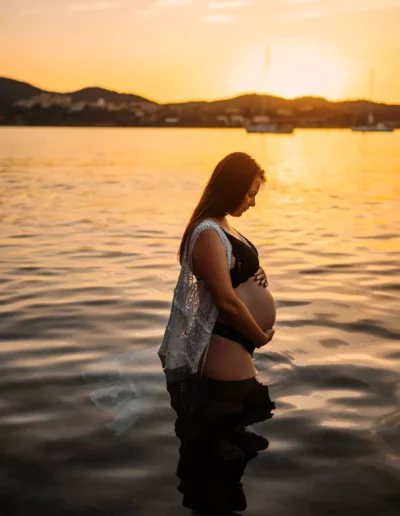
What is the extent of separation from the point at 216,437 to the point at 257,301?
3.68ft

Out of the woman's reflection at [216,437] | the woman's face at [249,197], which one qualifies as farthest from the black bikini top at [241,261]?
the woman's reflection at [216,437]

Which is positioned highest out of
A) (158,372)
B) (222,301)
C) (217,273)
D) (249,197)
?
(249,197)

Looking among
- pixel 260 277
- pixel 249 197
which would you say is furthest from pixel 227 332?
pixel 249 197

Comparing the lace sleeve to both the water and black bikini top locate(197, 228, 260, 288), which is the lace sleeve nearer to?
black bikini top locate(197, 228, 260, 288)

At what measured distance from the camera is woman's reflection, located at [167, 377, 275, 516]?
14.0ft

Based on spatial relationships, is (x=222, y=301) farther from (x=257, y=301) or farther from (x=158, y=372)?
(x=158, y=372)

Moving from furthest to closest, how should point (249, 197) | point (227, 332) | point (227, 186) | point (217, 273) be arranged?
1. point (227, 332)
2. point (249, 197)
3. point (227, 186)
4. point (217, 273)

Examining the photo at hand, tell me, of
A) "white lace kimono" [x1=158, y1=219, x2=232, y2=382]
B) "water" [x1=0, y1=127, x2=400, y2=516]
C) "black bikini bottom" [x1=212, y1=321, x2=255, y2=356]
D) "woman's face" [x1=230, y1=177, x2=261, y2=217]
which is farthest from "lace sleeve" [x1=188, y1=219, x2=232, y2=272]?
"water" [x1=0, y1=127, x2=400, y2=516]

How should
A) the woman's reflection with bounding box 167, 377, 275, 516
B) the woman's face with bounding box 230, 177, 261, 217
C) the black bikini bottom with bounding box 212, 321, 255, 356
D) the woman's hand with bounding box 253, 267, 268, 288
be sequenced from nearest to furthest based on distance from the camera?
the woman's reflection with bounding box 167, 377, 275, 516 → the woman's face with bounding box 230, 177, 261, 217 → the black bikini bottom with bounding box 212, 321, 255, 356 → the woman's hand with bounding box 253, 267, 268, 288

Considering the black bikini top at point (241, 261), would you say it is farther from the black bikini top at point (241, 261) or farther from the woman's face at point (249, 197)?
the woman's face at point (249, 197)

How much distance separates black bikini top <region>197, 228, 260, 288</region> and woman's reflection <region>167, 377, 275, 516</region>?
2.77 feet

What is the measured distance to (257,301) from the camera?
5547 millimetres

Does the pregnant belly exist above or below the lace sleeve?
below

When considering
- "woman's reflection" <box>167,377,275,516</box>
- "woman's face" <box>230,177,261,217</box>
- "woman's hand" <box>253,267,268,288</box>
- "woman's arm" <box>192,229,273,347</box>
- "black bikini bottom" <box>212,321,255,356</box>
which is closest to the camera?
"woman's reflection" <box>167,377,275,516</box>
